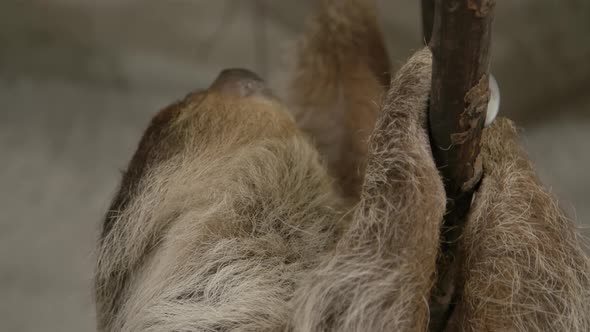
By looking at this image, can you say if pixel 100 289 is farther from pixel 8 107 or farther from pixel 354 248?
pixel 8 107

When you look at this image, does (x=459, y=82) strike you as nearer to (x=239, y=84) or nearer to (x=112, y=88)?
(x=239, y=84)

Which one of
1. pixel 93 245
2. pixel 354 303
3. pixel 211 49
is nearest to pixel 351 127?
pixel 211 49

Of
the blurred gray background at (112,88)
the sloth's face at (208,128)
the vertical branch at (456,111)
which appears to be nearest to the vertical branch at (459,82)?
the vertical branch at (456,111)

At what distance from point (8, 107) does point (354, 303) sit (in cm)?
221

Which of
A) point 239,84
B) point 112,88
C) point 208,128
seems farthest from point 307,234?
point 112,88

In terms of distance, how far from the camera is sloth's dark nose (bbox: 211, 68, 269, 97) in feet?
7.02

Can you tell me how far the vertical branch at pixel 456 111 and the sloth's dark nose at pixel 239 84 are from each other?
86 cm

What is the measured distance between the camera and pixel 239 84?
85.2 inches

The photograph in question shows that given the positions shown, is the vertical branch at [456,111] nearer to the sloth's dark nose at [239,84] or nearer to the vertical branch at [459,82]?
the vertical branch at [459,82]

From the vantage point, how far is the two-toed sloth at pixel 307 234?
133 centimetres

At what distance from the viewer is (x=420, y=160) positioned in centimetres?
135

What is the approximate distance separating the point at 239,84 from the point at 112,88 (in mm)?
1192

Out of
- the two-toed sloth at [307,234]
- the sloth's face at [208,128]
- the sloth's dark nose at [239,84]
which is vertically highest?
Result: the sloth's dark nose at [239,84]

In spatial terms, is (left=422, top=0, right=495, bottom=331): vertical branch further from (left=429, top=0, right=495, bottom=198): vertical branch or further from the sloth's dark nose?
the sloth's dark nose
